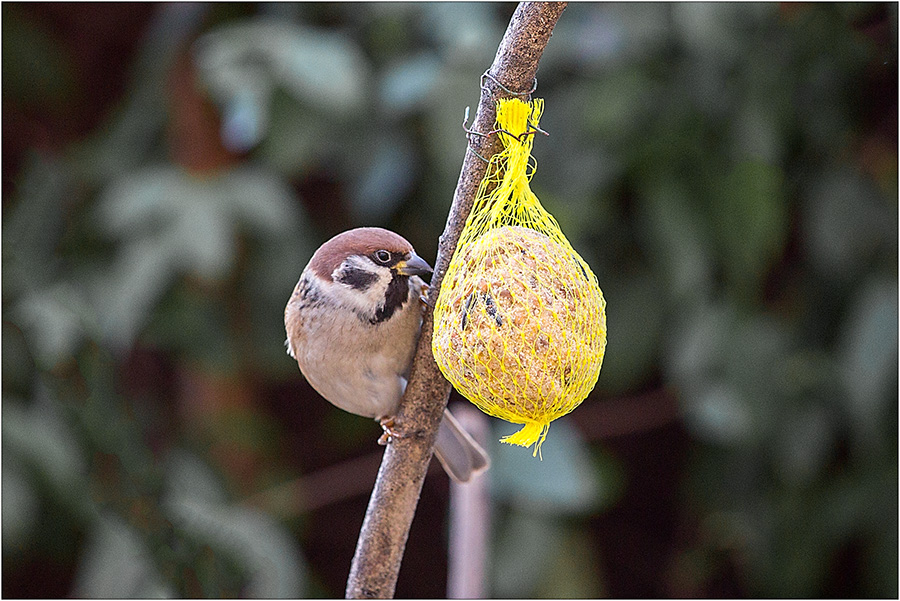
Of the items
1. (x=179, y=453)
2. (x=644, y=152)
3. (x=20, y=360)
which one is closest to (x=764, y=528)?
(x=644, y=152)

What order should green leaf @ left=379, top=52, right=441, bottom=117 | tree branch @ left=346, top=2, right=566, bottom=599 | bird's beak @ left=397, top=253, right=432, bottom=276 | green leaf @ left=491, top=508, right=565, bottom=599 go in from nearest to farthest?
tree branch @ left=346, top=2, right=566, bottom=599, bird's beak @ left=397, top=253, right=432, bottom=276, green leaf @ left=379, top=52, right=441, bottom=117, green leaf @ left=491, top=508, right=565, bottom=599

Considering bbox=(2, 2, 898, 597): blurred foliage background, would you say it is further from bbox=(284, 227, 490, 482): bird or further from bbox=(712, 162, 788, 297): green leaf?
bbox=(284, 227, 490, 482): bird

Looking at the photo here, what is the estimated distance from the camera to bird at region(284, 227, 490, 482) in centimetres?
145

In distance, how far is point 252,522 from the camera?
239 cm

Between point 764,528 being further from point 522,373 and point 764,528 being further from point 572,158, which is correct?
point 522,373

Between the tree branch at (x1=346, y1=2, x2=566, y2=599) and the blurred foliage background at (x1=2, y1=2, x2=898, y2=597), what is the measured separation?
0.86 meters

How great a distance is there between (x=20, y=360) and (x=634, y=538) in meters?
1.94

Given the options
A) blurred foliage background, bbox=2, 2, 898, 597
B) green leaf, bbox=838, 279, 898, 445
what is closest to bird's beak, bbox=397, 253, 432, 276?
blurred foliage background, bbox=2, 2, 898, 597

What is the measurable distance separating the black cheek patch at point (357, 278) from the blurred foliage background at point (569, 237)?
0.72 m

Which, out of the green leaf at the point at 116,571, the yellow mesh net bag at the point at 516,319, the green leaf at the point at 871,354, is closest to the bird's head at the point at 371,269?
the yellow mesh net bag at the point at 516,319

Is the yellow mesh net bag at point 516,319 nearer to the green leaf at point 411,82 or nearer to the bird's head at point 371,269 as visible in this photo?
the bird's head at point 371,269

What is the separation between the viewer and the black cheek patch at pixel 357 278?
1.47m

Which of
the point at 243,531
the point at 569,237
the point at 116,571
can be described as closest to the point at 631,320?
the point at 569,237

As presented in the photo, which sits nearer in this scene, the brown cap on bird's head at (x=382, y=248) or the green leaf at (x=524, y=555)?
the brown cap on bird's head at (x=382, y=248)
